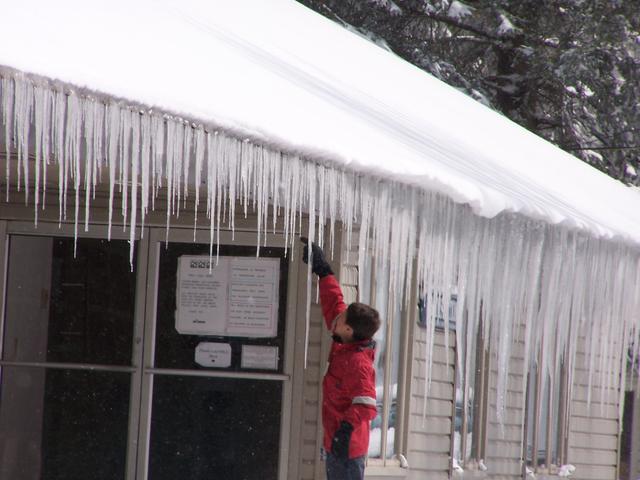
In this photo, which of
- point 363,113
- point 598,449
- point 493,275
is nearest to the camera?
point 493,275

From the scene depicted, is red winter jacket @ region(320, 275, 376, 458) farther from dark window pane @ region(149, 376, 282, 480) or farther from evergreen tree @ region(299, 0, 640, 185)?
evergreen tree @ region(299, 0, 640, 185)

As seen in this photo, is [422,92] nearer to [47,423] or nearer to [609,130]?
[47,423]

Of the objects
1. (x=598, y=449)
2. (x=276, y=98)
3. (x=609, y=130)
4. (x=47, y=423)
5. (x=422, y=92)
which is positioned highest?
(x=609, y=130)

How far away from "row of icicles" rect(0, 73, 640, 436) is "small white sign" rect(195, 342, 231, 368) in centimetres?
192

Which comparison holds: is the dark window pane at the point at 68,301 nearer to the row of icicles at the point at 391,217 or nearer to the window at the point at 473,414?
the row of icicles at the point at 391,217

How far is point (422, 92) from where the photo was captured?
293 inches

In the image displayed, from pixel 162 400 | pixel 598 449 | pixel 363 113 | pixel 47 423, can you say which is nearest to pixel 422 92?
pixel 363 113

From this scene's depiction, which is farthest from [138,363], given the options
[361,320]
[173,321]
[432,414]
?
[432,414]

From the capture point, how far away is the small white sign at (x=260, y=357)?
7.61 m

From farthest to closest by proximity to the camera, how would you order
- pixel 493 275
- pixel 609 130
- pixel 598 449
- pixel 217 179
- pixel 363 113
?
1. pixel 609 130
2. pixel 598 449
3. pixel 363 113
4. pixel 493 275
5. pixel 217 179

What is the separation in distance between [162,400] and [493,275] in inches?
146


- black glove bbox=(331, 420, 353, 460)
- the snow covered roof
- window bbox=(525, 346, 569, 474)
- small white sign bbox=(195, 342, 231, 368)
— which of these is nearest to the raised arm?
black glove bbox=(331, 420, 353, 460)

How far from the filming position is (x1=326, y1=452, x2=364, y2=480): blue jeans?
19.5 ft

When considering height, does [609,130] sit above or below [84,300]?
above
